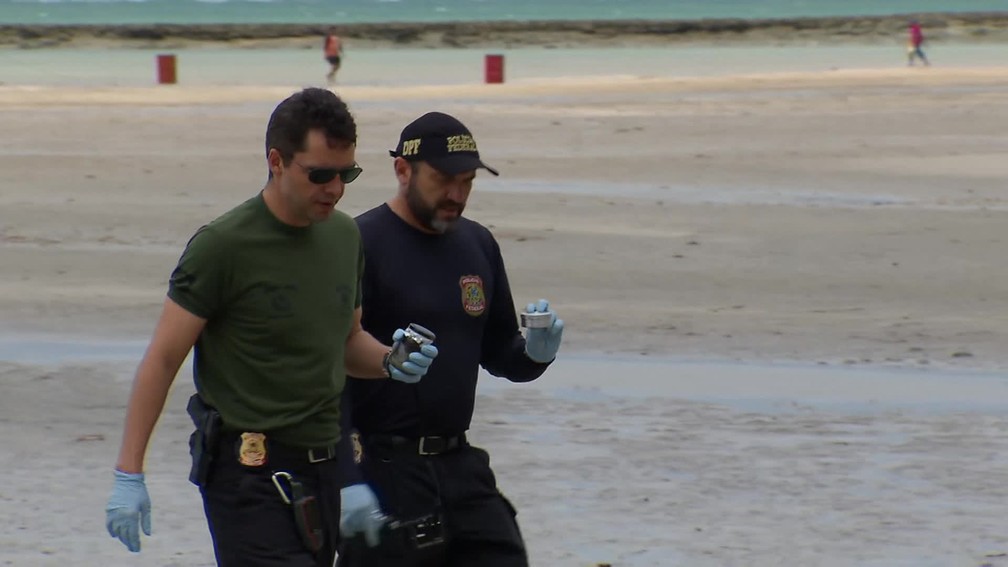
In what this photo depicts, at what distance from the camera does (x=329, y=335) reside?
418cm

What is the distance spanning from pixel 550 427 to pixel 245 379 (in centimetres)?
422

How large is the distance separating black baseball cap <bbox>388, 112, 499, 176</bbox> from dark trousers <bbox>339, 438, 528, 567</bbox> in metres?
0.72

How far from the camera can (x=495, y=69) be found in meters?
39.0

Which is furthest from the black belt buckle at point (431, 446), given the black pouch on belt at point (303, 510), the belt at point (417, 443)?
the black pouch on belt at point (303, 510)

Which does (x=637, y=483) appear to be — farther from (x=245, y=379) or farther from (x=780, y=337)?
(x=780, y=337)

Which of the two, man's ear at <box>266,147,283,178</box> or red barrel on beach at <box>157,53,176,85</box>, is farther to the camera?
red barrel on beach at <box>157,53,176,85</box>

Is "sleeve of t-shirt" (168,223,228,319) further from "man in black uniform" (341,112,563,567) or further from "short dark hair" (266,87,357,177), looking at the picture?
"man in black uniform" (341,112,563,567)

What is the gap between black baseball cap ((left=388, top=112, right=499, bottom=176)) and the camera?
4480 mm

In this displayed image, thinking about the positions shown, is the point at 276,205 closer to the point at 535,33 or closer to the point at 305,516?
the point at 305,516

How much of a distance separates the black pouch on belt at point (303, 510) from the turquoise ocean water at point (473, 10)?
129 meters

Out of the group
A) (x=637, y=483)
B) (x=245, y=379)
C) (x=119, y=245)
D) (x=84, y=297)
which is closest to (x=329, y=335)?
(x=245, y=379)

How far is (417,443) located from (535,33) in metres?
71.7

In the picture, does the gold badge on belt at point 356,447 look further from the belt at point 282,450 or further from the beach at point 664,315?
the beach at point 664,315

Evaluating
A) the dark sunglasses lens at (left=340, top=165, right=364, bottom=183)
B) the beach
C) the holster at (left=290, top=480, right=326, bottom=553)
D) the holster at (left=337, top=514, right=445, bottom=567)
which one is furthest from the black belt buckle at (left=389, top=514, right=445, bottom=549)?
the beach
